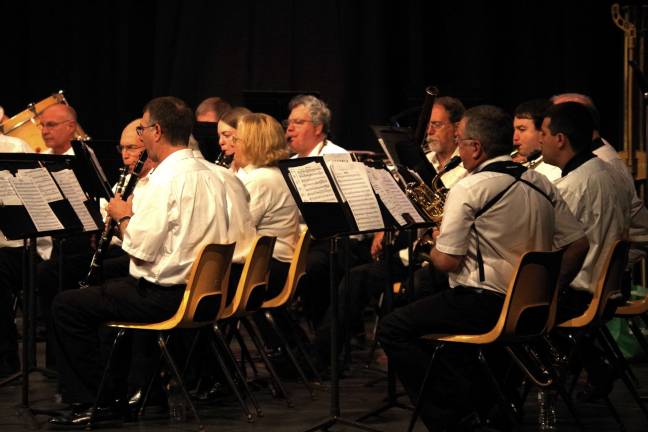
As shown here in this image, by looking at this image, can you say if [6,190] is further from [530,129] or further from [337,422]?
[530,129]

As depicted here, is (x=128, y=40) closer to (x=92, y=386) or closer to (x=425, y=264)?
(x=425, y=264)

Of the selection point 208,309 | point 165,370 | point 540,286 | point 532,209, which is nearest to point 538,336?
point 540,286

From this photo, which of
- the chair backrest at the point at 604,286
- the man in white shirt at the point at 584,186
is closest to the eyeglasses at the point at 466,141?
the man in white shirt at the point at 584,186

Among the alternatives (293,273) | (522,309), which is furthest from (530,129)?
(522,309)

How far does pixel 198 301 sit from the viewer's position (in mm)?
4973

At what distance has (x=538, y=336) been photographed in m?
4.64

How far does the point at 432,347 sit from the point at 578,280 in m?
0.96

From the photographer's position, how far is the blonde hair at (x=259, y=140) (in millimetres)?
6176

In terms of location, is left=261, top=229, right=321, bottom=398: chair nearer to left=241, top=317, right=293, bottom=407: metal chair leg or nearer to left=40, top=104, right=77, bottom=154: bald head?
left=241, top=317, right=293, bottom=407: metal chair leg

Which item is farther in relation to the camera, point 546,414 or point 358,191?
point 546,414

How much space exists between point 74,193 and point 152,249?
0.58m

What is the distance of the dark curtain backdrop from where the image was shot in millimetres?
8734

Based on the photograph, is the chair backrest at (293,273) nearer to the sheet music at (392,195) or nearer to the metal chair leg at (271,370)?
the metal chair leg at (271,370)

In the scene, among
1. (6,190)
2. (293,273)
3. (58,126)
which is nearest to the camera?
(6,190)
